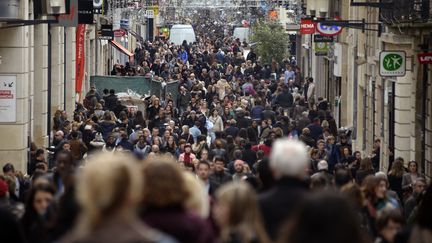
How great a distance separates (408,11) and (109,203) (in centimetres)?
2126

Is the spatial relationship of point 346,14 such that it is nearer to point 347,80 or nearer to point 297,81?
point 347,80

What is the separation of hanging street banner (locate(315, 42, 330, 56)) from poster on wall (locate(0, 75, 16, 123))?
73.4 ft

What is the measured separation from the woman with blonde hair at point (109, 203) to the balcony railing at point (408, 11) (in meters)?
20.3

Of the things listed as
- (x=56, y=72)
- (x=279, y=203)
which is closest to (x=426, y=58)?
(x=56, y=72)

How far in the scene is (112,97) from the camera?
42188 millimetres

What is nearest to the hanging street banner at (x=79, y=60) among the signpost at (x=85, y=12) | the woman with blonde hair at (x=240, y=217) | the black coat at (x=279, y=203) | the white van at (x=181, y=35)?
the signpost at (x=85, y=12)

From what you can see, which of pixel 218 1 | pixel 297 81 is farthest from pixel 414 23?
pixel 218 1

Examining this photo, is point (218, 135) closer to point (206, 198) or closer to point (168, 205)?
point (206, 198)

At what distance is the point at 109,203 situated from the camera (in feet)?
22.9

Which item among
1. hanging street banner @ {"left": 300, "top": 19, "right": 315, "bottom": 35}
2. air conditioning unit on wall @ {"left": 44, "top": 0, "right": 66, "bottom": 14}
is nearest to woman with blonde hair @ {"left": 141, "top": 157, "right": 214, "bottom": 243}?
air conditioning unit on wall @ {"left": 44, "top": 0, "right": 66, "bottom": 14}

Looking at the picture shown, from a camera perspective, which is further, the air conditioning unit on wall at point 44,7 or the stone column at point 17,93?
the air conditioning unit on wall at point 44,7

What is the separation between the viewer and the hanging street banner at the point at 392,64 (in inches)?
1209

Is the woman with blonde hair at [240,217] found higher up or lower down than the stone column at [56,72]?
higher up

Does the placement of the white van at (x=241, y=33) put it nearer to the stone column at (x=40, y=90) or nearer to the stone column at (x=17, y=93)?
the stone column at (x=40, y=90)
